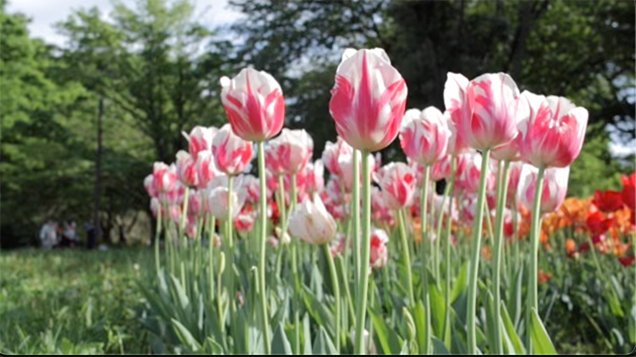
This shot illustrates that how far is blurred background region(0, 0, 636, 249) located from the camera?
3.82 feet

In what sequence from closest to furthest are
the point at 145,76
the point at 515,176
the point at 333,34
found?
the point at 515,176, the point at 333,34, the point at 145,76

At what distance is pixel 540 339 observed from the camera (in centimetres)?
39

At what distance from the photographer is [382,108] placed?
0.28m

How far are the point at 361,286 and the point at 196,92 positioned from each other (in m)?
0.98

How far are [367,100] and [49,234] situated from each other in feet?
4.84

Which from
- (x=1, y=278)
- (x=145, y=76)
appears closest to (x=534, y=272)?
(x=145, y=76)

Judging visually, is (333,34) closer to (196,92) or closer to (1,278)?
(196,92)

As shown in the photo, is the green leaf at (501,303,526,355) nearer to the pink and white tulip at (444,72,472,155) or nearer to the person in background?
the pink and white tulip at (444,72,472,155)

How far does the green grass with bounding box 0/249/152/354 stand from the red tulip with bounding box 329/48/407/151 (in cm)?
51

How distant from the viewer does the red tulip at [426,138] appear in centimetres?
47

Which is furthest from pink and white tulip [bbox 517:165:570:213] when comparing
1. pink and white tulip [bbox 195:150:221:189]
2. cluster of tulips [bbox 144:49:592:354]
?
pink and white tulip [bbox 195:150:221:189]

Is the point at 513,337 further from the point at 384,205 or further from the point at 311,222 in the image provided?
the point at 384,205

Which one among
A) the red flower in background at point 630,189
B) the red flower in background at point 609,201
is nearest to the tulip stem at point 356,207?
the red flower in background at point 630,189

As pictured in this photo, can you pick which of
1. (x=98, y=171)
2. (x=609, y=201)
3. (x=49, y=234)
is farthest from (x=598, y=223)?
(x=49, y=234)
